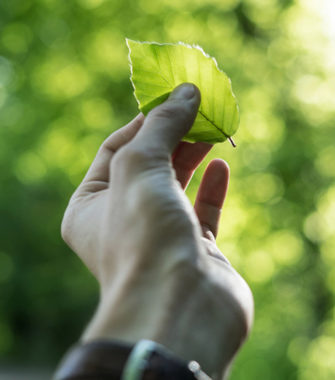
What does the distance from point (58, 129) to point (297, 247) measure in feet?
9.13

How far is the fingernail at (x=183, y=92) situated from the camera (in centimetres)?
117

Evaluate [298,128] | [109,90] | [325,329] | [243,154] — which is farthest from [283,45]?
[325,329]

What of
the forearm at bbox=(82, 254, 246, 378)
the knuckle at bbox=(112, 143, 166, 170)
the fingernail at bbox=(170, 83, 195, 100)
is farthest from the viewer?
the fingernail at bbox=(170, 83, 195, 100)

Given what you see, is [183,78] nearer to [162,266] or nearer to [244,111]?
[162,266]

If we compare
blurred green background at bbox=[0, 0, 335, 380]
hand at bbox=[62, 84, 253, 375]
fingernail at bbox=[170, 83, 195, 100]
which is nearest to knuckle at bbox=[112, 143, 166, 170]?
hand at bbox=[62, 84, 253, 375]

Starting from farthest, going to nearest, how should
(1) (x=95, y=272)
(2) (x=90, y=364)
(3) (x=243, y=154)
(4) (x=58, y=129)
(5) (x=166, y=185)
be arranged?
(4) (x=58, y=129) < (3) (x=243, y=154) < (1) (x=95, y=272) < (5) (x=166, y=185) < (2) (x=90, y=364)

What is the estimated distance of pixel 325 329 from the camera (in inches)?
202

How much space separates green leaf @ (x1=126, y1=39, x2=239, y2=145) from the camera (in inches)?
47.0

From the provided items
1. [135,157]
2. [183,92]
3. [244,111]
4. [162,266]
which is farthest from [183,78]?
[244,111]

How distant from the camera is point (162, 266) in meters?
0.94

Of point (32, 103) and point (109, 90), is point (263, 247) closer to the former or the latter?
point (109, 90)

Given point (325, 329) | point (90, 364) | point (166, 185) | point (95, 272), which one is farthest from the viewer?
point (325, 329)

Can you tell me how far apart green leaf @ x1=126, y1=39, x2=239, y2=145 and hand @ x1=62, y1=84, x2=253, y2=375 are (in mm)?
50

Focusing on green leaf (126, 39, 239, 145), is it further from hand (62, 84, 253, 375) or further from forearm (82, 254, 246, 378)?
forearm (82, 254, 246, 378)
